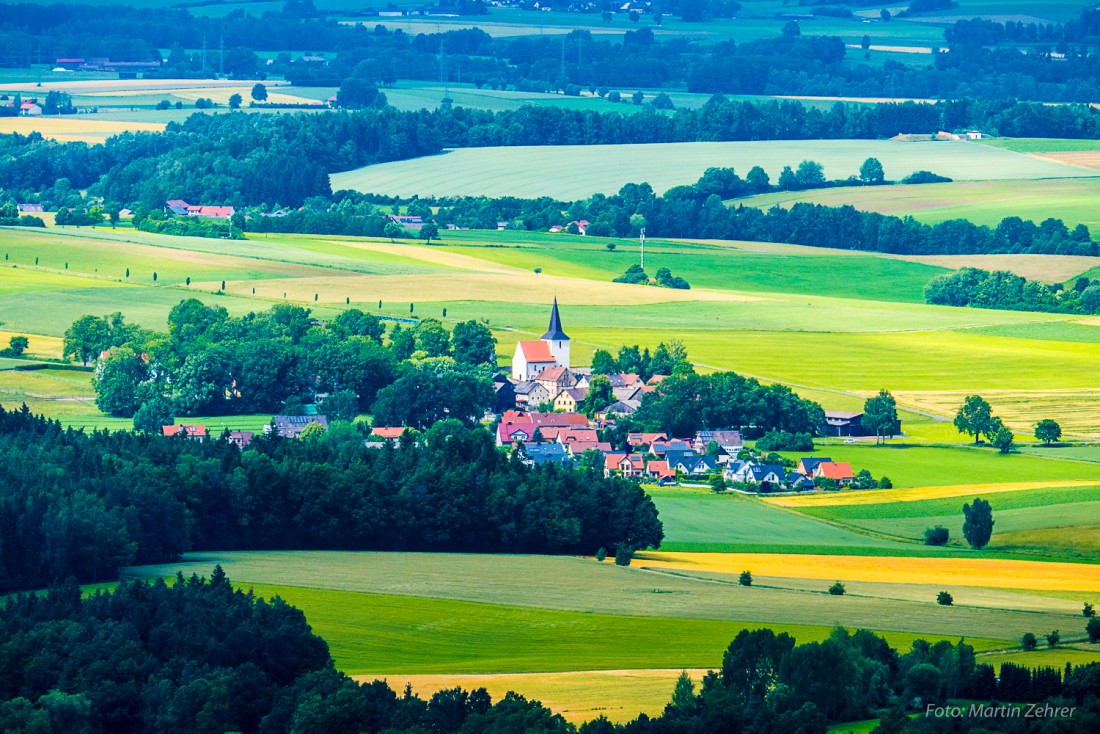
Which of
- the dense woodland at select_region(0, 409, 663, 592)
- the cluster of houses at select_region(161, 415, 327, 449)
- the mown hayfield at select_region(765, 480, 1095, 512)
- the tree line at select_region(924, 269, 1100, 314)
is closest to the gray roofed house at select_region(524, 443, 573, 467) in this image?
Answer: the cluster of houses at select_region(161, 415, 327, 449)

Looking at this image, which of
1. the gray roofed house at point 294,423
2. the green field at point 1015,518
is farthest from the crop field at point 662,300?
the gray roofed house at point 294,423

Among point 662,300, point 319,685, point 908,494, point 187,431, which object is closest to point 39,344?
point 187,431

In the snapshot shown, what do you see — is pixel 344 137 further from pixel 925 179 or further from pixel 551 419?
pixel 551 419

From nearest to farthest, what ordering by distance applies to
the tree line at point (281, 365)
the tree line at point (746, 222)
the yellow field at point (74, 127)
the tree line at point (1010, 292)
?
1. the tree line at point (281, 365)
2. the tree line at point (1010, 292)
3. the tree line at point (746, 222)
4. the yellow field at point (74, 127)

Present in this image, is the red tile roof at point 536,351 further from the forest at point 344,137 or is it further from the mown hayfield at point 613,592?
the forest at point 344,137

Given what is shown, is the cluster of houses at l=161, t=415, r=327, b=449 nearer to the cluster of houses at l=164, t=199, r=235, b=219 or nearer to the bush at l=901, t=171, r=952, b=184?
the cluster of houses at l=164, t=199, r=235, b=219

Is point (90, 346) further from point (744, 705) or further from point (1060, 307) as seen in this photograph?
point (744, 705)
